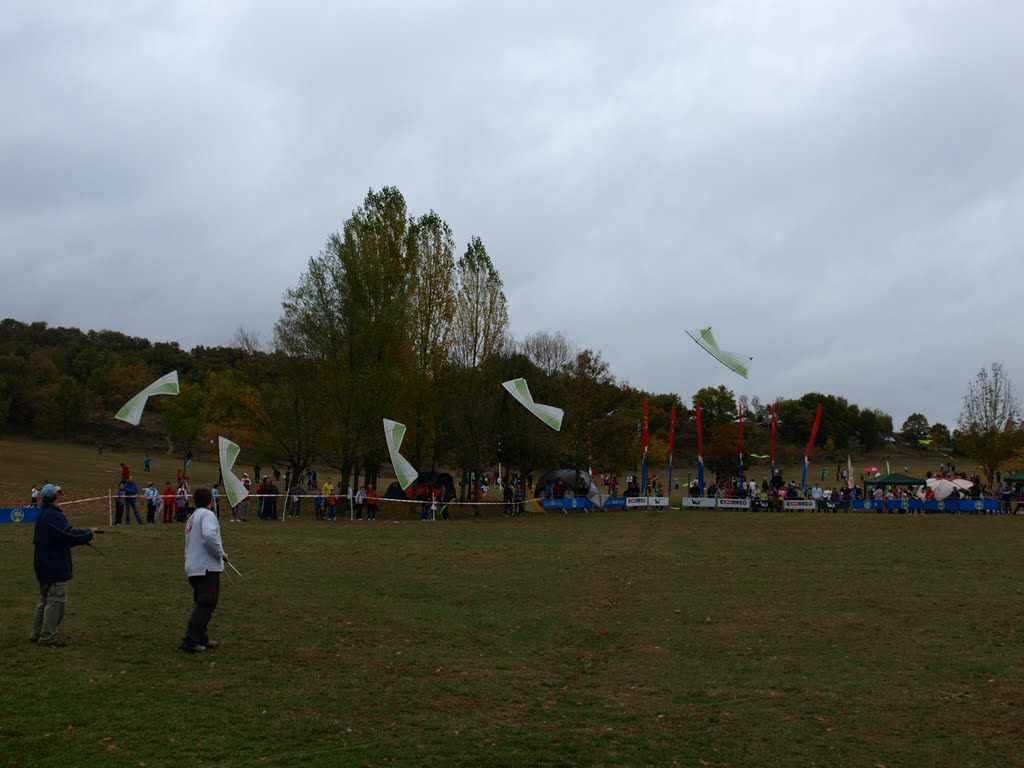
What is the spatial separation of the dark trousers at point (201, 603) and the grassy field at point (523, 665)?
303 mm

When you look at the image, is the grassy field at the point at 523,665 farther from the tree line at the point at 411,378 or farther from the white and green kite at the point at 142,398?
the tree line at the point at 411,378

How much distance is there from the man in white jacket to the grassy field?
14.9 inches

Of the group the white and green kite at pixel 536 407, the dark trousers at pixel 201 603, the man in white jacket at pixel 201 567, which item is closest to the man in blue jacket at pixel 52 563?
the man in white jacket at pixel 201 567

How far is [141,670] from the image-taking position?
31.6 feet

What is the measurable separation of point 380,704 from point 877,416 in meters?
119

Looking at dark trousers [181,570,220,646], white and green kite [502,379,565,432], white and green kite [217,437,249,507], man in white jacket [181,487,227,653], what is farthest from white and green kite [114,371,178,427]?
dark trousers [181,570,220,646]

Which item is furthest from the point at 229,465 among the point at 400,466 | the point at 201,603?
the point at 201,603

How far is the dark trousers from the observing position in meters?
10.4

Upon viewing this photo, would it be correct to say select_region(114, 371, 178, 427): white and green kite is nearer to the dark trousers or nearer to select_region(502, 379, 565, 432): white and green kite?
select_region(502, 379, 565, 432): white and green kite

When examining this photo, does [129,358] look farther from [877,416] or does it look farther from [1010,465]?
[877,416]

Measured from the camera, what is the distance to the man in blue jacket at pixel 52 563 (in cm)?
1048

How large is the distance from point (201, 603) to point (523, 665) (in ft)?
13.1

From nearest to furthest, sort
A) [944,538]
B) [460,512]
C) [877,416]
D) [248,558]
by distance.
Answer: [248,558] < [944,538] < [460,512] < [877,416]

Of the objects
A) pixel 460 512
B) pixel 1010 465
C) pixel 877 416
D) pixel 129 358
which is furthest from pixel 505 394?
pixel 877 416
